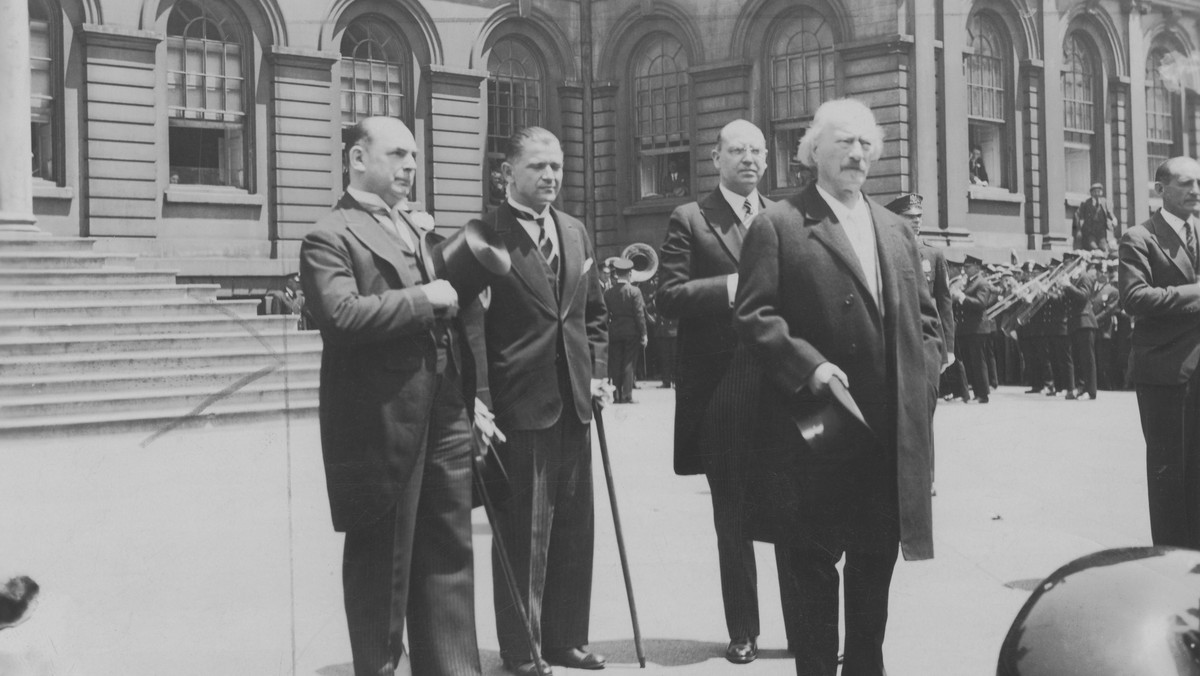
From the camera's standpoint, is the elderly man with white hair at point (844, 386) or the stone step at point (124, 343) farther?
the stone step at point (124, 343)

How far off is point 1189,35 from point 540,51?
16.5 metres

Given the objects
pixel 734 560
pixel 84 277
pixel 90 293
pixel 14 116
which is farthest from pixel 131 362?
pixel 734 560

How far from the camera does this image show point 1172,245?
6512 millimetres

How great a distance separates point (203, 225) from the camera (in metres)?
23.5

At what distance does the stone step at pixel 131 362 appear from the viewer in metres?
14.5

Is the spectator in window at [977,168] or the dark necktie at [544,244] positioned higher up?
the spectator in window at [977,168]

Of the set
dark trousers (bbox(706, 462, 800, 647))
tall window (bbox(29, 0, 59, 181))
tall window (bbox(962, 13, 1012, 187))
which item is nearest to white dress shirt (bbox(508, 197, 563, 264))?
dark trousers (bbox(706, 462, 800, 647))

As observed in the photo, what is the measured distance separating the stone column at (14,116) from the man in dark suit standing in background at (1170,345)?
15.5 meters

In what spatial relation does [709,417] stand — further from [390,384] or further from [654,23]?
[654,23]

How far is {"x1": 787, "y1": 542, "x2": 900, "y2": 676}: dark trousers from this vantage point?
4.55 meters

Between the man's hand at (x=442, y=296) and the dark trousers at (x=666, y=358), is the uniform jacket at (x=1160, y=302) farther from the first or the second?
the dark trousers at (x=666, y=358)

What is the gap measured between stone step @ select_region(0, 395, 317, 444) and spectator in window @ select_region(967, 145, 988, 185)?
16.5 m

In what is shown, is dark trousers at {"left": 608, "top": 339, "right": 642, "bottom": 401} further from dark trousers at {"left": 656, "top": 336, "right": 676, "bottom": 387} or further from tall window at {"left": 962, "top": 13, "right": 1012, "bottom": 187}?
tall window at {"left": 962, "top": 13, "right": 1012, "bottom": 187}

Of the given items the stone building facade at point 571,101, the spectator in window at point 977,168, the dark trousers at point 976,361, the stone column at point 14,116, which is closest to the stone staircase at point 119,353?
the stone column at point 14,116
